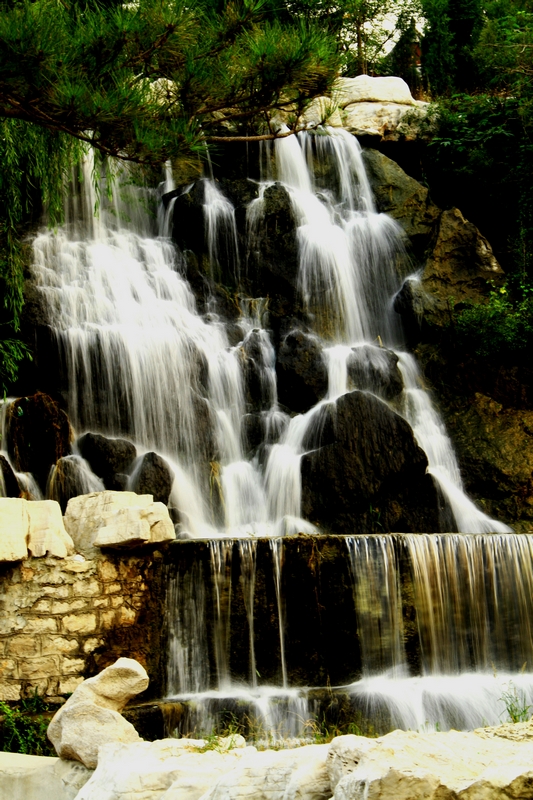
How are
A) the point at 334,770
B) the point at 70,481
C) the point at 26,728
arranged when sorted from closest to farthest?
the point at 334,770 → the point at 26,728 → the point at 70,481

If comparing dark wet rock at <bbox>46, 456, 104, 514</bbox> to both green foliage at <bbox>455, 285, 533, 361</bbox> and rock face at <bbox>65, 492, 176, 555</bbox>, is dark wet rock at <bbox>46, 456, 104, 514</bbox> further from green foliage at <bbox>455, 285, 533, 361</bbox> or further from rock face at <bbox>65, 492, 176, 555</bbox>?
green foliage at <bbox>455, 285, 533, 361</bbox>

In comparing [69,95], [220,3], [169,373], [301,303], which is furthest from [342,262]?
[69,95]

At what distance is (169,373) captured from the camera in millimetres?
10375

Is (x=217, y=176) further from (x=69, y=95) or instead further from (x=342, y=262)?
(x=69, y=95)

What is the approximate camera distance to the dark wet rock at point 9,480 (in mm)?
8375

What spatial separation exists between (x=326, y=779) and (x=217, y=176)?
1244 cm

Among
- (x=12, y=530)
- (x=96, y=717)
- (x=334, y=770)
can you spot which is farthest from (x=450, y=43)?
(x=334, y=770)

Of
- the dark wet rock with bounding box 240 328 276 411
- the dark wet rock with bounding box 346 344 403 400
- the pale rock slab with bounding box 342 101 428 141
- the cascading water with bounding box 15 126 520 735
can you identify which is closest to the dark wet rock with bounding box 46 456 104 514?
the cascading water with bounding box 15 126 520 735

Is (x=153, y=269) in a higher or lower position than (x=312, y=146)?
lower

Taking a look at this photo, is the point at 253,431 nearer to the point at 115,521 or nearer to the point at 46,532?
the point at 115,521

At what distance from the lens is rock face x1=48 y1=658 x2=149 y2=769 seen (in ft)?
13.8

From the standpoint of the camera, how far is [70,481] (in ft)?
28.5

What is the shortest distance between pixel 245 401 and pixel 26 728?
228 inches

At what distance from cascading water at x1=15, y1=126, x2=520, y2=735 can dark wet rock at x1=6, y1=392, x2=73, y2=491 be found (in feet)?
1.70
